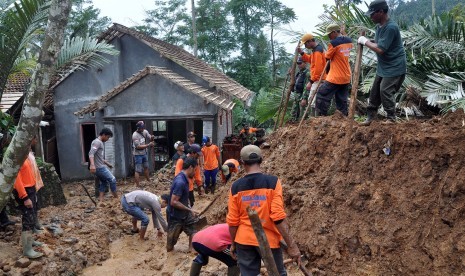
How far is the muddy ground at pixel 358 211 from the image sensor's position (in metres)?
4.47

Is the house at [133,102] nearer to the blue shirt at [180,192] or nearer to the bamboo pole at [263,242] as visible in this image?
the blue shirt at [180,192]

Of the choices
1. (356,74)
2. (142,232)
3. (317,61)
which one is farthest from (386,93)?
(142,232)

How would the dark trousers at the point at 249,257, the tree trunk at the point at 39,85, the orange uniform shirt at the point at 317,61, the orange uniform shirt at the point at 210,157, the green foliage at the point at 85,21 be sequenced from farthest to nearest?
the green foliage at the point at 85,21 < the orange uniform shirt at the point at 210,157 < the orange uniform shirt at the point at 317,61 < the tree trunk at the point at 39,85 < the dark trousers at the point at 249,257

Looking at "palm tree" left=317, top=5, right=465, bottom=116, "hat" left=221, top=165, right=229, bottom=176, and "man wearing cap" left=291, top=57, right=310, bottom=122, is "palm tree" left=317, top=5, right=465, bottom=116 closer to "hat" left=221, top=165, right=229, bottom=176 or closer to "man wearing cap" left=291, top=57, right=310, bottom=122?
"man wearing cap" left=291, top=57, right=310, bottom=122

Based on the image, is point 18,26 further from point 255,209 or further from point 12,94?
point 12,94

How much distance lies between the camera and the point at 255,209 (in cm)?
365

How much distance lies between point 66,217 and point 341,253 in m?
5.74

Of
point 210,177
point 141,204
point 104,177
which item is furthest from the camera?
point 210,177

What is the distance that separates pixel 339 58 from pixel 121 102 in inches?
372

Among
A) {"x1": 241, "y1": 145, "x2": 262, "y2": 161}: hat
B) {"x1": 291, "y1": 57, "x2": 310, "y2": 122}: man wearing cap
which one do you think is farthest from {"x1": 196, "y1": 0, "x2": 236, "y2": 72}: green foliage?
{"x1": 241, "y1": 145, "x2": 262, "y2": 161}: hat

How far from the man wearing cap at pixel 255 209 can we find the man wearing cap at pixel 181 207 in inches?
96.4

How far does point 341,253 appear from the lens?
16.0 feet

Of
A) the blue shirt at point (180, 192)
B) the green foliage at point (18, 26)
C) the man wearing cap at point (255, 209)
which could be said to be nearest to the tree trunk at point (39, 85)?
the green foliage at point (18, 26)

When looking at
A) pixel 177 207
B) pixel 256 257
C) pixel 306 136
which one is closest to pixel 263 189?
pixel 256 257
